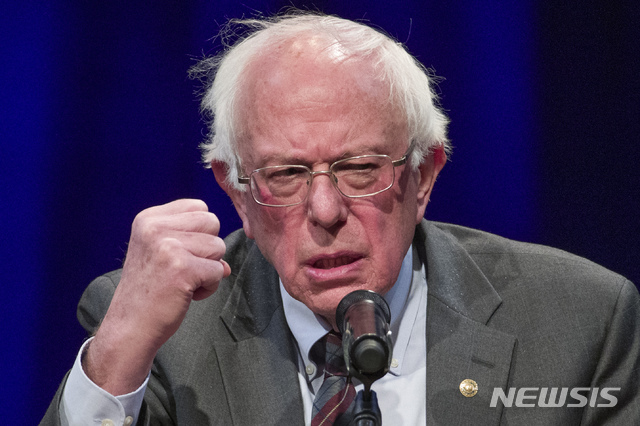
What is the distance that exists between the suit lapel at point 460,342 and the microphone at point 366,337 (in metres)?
0.83

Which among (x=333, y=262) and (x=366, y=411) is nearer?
(x=366, y=411)

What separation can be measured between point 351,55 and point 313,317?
2.72 ft

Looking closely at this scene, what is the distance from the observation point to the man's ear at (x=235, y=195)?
7.53ft

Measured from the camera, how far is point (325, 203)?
197cm

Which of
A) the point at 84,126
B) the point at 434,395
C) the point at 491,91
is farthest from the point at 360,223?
the point at 84,126

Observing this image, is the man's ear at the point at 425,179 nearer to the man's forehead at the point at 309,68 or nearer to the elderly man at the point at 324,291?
the elderly man at the point at 324,291

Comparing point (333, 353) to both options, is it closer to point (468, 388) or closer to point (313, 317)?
point (313, 317)

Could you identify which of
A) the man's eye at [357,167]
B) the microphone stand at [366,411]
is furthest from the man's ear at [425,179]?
the microphone stand at [366,411]

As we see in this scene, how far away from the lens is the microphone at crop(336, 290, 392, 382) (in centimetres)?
127

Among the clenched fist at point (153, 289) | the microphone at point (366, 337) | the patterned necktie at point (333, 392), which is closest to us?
the microphone at point (366, 337)

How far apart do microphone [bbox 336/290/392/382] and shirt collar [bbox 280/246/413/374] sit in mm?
852

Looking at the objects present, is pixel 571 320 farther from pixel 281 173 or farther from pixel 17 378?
pixel 17 378

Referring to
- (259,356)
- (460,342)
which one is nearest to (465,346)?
(460,342)

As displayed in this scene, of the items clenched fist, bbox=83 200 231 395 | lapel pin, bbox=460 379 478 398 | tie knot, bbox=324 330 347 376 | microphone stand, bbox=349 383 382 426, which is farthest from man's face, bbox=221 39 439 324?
microphone stand, bbox=349 383 382 426
